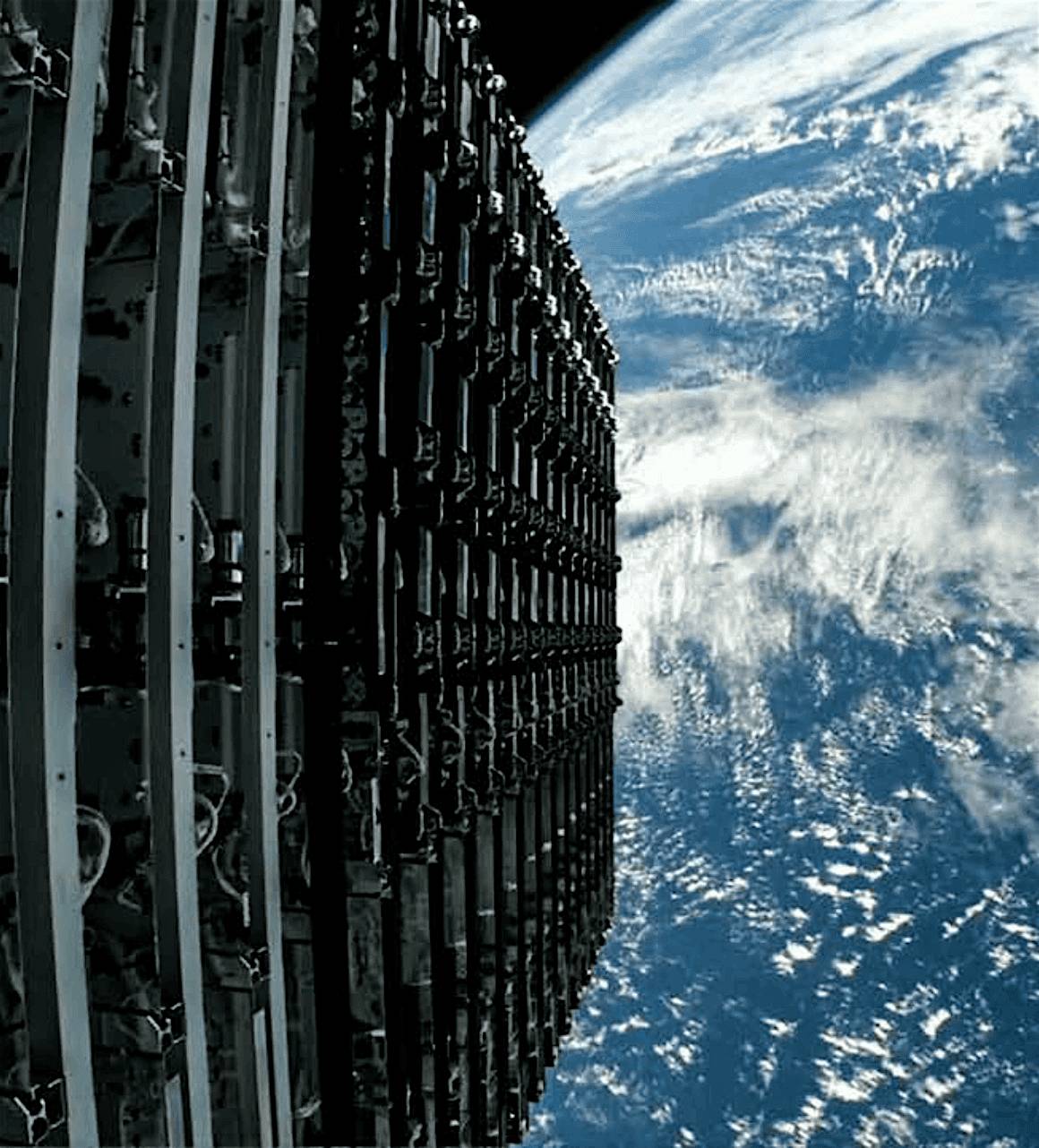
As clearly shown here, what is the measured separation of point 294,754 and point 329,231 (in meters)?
5.48

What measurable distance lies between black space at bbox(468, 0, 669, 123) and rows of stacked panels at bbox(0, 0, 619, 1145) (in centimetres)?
1961

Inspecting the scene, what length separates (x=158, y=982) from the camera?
867 cm

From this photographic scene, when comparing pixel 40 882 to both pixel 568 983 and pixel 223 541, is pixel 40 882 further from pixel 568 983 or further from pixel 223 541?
pixel 568 983

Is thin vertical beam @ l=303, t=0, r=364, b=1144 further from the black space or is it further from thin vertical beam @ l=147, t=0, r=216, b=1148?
the black space

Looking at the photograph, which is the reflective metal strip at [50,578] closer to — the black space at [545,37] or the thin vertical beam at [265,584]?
the thin vertical beam at [265,584]

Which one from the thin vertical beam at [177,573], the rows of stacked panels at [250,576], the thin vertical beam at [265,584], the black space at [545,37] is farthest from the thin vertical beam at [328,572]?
the black space at [545,37]

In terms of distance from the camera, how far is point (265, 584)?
410 inches

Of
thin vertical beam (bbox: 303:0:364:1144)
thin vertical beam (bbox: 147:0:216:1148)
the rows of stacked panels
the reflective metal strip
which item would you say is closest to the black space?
the rows of stacked panels

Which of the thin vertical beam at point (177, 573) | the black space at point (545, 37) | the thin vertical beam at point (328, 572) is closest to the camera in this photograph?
the thin vertical beam at point (177, 573)

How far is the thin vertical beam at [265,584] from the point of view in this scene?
10.3m

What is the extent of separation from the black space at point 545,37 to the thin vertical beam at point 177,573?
31.8 m

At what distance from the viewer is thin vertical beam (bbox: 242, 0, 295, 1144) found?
10281 mm

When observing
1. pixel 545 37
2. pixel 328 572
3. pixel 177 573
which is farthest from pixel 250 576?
pixel 545 37

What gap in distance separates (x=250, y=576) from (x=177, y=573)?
64.6 inches
